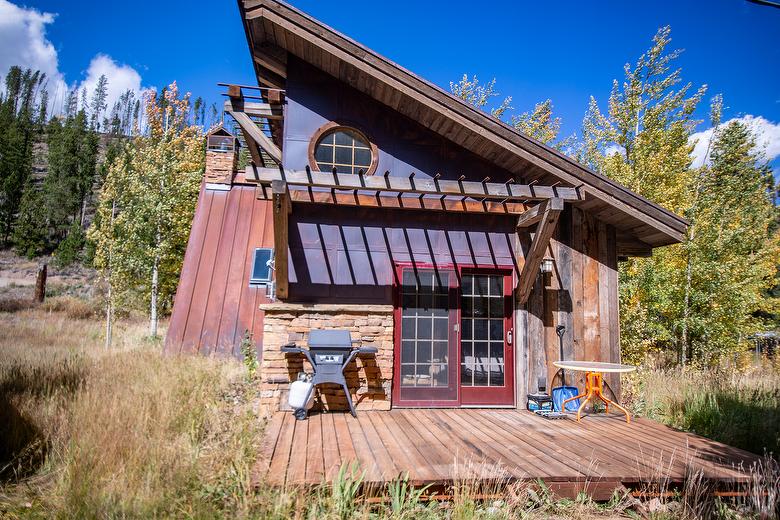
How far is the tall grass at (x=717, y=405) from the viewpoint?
4707mm

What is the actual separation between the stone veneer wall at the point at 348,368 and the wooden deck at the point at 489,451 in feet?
0.82

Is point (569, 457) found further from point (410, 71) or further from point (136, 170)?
point (136, 170)

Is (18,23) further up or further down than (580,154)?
further up

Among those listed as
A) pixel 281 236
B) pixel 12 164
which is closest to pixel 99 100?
pixel 12 164

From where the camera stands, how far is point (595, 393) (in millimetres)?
5754

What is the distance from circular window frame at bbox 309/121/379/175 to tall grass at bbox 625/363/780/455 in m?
5.25

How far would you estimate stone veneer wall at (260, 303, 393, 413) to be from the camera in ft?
17.1

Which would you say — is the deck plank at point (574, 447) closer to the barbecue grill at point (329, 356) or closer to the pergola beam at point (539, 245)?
the pergola beam at point (539, 245)

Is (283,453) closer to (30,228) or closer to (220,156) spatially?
(220,156)

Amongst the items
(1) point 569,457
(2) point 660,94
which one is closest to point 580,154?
(2) point 660,94

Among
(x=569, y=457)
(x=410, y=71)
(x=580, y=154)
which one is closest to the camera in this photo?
(x=569, y=457)

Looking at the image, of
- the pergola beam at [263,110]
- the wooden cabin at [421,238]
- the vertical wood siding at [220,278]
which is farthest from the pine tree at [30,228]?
the wooden cabin at [421,238]

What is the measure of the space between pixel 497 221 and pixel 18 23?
7003 cm

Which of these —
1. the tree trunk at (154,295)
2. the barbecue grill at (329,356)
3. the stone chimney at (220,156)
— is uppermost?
the stone chimney at (220,156)
